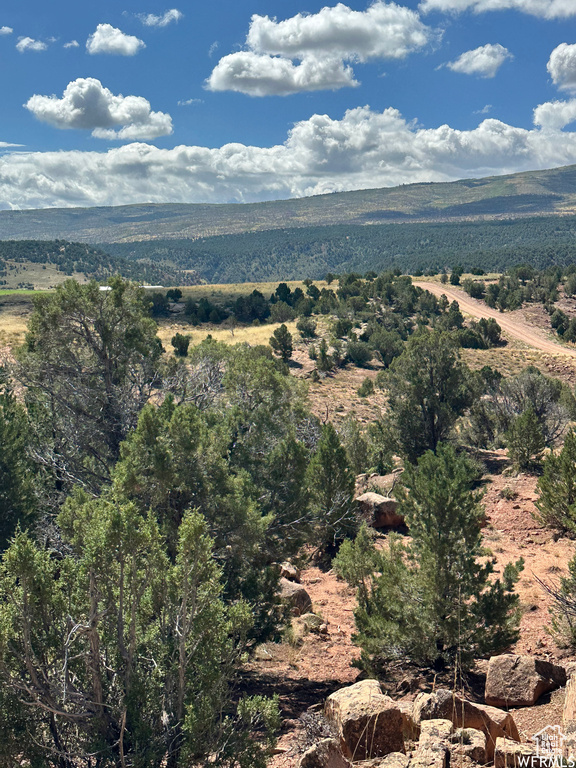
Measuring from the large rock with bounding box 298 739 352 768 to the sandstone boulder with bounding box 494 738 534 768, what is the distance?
174 cm

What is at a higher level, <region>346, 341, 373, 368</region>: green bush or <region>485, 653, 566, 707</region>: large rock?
<region>485, 653, 566, 707</region>: large rock

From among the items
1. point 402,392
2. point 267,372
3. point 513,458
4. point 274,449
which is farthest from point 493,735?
point 402,392

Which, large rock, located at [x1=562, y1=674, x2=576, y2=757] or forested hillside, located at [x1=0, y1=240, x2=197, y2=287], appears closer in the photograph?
large rock, located at [x1=562, y1=674, x2=576, y2=757]

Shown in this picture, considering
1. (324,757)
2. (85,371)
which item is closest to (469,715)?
(324,757)

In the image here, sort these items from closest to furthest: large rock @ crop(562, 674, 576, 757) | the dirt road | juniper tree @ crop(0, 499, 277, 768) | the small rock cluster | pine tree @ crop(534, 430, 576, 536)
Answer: large rock @ crop(562, 674, 576, 757)
the small rock cluster
juniper tree @ crop(0, 499, 277, 768)
pine tree @ crop(534, 430, 576, 536)
the dirt road

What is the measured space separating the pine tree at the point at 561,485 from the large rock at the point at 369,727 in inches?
351

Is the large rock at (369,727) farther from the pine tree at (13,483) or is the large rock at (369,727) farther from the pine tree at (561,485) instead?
the pine tree at (561,485)

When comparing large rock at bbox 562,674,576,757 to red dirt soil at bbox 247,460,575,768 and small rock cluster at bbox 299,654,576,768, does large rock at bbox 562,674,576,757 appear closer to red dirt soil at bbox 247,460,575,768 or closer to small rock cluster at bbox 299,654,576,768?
small rock cluster at bbox 299,654,576,768

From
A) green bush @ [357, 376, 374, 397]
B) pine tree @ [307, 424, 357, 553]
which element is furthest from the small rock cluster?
green bush @ [357, 376, 374, 397]

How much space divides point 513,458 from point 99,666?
20.4m

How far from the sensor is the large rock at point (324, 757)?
6586 millimetres

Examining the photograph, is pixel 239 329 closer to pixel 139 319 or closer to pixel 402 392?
pixel 402 392

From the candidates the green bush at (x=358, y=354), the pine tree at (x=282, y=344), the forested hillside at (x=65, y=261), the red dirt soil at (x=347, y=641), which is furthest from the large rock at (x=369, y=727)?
the forested hillside at (x=65, y=261)

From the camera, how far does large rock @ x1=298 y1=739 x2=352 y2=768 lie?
659cm
